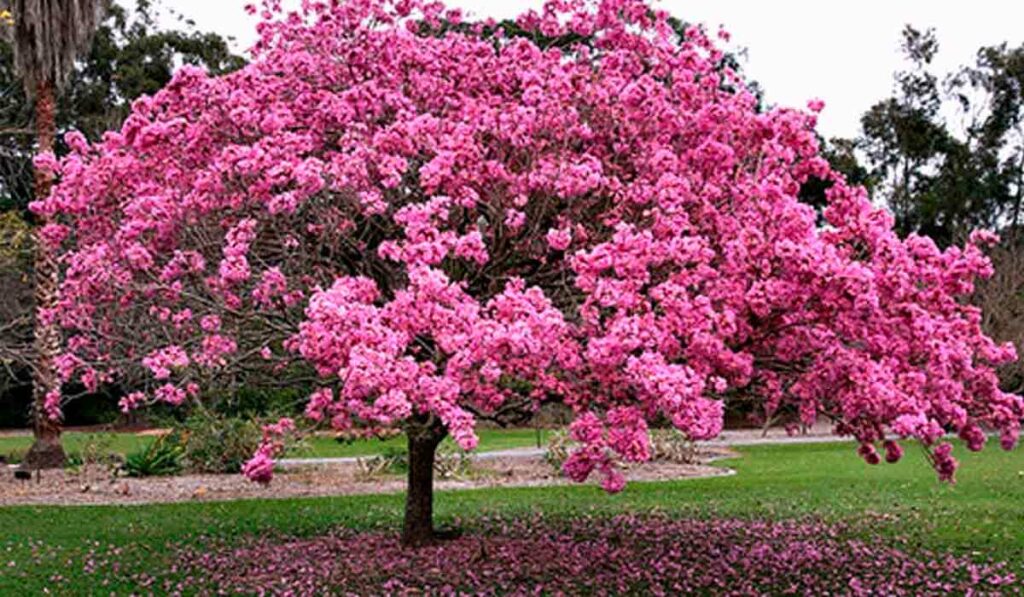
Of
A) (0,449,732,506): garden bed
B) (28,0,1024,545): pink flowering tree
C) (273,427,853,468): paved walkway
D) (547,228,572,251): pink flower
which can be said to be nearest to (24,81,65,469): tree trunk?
(0,449,732,506): garden bed

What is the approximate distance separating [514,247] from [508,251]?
0.09 metres

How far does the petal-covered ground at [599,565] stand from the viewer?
934cm

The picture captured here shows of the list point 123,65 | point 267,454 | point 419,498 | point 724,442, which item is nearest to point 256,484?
point 419,498

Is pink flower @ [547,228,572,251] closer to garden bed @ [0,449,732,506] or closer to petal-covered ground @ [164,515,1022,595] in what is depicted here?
petal-covered ground @ [164,515,1022,595]

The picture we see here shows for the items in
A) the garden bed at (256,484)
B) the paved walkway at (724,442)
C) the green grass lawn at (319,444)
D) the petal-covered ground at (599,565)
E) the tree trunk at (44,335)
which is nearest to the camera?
the petal-covered ground at (599,565)

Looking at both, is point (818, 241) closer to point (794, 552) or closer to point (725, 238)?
point (725, 238)

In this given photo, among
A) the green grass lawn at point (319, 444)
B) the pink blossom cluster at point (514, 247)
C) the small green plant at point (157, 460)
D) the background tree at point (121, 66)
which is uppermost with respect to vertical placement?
the background tree at point (121, 66)

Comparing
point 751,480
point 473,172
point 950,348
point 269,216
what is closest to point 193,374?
point 269,216

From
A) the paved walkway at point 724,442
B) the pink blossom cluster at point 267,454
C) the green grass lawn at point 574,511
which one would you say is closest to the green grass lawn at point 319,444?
the paved walkway at point 724,442

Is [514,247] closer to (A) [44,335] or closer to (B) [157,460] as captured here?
(A) [44,335]

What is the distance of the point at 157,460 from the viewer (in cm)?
2045

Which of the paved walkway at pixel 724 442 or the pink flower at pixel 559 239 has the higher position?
the pink flower at pixel 559 239

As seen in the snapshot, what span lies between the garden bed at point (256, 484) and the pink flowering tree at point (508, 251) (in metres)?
6.92

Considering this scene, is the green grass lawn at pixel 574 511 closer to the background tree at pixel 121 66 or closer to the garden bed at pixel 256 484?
the garden bed at pixel 256 484
